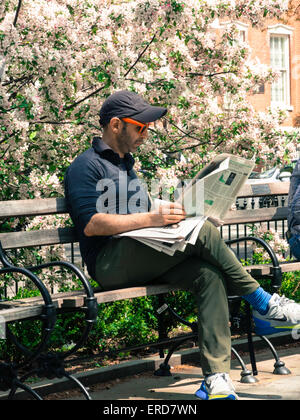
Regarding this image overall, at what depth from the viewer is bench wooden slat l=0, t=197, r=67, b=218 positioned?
13.3 ft

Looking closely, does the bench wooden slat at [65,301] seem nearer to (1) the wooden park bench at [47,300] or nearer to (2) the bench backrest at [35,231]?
(1) the wooden park bench at [47,300]

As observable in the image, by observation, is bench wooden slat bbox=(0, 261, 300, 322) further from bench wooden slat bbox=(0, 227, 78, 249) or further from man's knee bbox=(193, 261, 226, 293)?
bench wooden slat bbox=(0, 227, 78, 249)

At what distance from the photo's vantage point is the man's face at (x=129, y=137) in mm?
4262

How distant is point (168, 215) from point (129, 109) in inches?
29.1

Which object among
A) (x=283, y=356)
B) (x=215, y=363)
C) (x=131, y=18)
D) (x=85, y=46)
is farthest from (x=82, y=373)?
(x=131, y=18)

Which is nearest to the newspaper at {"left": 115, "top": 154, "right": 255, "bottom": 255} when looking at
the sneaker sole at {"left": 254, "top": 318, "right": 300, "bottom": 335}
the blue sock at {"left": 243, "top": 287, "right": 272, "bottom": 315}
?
the blue sock at {"left": 243, "top": 287, "right": 272, "bottom": 315}

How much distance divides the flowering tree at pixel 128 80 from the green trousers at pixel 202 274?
165cm

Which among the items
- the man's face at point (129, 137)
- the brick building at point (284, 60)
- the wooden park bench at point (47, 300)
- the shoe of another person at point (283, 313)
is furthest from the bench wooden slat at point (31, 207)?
the brick building at point (284, 60)

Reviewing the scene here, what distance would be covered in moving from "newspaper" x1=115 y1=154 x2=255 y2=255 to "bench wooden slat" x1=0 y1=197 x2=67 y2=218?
598mm

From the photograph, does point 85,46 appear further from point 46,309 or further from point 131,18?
point 46,309

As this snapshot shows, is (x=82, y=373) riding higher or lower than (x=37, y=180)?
lower

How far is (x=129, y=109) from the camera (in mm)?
4207

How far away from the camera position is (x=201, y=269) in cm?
392

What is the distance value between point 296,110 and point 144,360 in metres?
28.7
